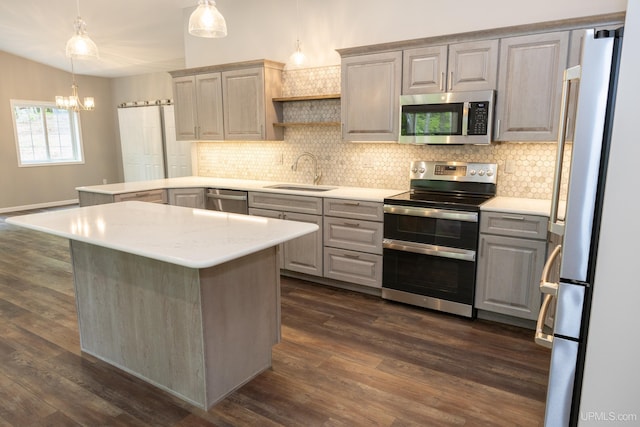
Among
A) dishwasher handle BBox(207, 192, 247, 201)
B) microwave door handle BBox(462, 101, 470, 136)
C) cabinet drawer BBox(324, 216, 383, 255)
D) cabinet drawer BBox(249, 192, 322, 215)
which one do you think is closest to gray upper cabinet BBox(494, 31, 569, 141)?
microwave door handle BBox(462, 101, 470, 136)

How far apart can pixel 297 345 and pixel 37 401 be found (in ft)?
4.99

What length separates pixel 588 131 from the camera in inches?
56.6

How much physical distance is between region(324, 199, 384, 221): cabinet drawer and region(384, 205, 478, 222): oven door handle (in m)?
0.11

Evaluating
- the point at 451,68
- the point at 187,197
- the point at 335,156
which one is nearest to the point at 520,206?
the point at 451,68

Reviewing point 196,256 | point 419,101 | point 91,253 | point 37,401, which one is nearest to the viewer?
point 196,256

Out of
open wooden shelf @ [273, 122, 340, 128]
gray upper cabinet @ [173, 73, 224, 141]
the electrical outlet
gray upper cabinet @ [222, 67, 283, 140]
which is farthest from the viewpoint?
gray upper cabinet @ [173, 73, 224, 141]

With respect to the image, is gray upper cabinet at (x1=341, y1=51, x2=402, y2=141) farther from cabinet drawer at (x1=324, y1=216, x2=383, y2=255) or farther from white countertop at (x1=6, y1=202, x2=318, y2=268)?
white countertop at (x1=6, y1=202, x2=318, y2=268)

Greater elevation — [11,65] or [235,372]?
[11,65]

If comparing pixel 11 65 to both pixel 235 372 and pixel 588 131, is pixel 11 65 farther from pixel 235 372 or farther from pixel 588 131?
pixel 588 131

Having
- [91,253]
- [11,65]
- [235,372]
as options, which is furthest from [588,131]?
[11,65]

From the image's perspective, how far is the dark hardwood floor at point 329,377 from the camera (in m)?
2.18

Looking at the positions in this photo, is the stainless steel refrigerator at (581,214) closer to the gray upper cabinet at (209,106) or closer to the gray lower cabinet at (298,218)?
the gray lower cabinet at (298,218)

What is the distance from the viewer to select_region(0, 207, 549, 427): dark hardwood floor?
2.18m

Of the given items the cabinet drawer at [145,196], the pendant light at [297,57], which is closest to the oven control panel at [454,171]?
the pendant light at [297,57]
